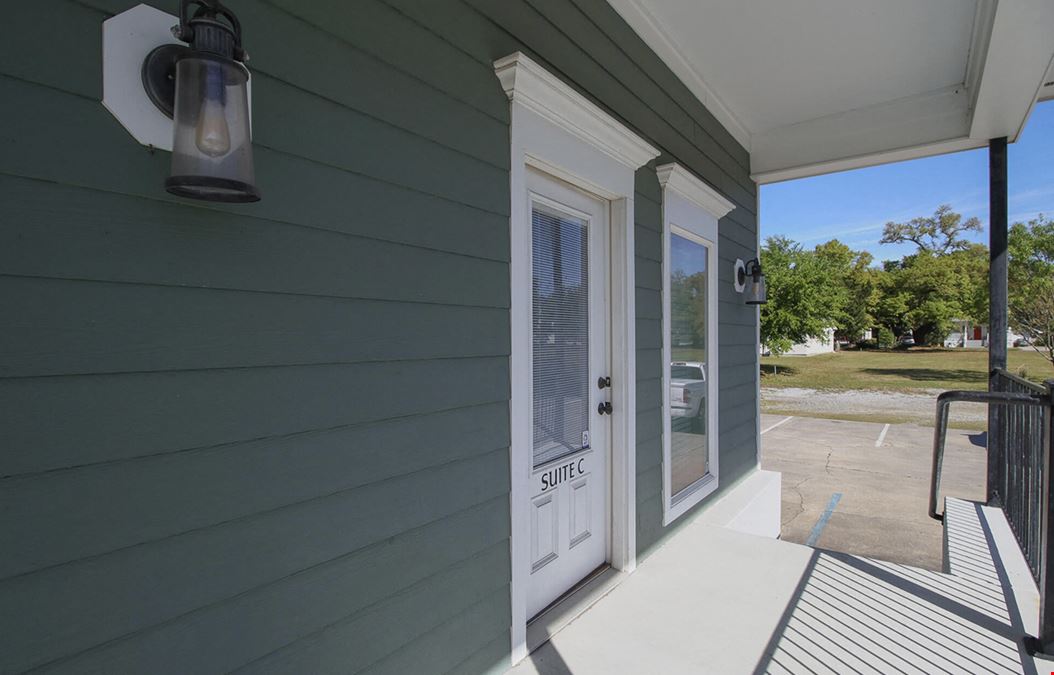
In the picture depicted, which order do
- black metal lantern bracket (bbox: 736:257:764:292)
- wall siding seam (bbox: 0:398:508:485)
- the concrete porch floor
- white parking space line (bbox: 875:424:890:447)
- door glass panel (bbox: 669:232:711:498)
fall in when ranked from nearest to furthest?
wall siding seam (bbox: 0:398:508:485)
the concrete porch floor
door glass panel (bbox: 669:232:711:498)
black metal lantern bracket (bbox: 736:257:764:292)
white parking space line (bbox: 875:424:890:447)

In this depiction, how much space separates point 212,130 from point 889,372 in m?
25.3

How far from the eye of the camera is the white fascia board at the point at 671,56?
261cm

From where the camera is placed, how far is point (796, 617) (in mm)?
2170

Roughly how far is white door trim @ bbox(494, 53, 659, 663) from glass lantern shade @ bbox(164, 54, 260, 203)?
1023 millimetres

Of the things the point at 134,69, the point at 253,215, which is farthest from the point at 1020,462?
the point at 134,69

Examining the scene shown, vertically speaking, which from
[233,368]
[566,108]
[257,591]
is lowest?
[257,591]

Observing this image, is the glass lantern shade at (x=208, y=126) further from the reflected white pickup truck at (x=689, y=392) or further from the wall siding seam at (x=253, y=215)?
the reflected white pickup truck at (x=689, y=392)

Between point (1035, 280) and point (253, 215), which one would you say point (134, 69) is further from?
point (1035, 280)

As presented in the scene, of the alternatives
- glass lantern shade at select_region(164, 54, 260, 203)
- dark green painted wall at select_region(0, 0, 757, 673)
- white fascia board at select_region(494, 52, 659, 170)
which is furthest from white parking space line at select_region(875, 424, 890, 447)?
glass lantern shade at select_region(164, 54, 260, 203)

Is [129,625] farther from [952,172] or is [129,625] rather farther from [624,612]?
[952,172]

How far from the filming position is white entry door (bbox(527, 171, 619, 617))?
2.10m

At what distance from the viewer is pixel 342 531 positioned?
129cm

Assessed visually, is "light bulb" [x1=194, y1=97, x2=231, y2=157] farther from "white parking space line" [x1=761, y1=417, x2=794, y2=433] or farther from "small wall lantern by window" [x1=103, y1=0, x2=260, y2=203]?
"white parking space line" [x1=761, y1=417, x2=794, y2=433]

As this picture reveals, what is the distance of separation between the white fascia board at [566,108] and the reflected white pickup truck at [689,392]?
1220 millimetres
